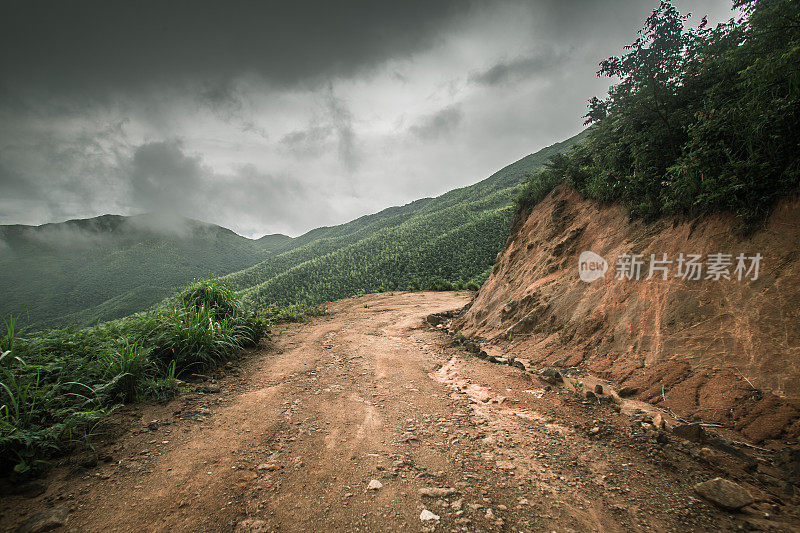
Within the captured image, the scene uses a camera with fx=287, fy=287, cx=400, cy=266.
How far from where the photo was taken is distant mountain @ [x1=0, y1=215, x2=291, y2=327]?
173 feet

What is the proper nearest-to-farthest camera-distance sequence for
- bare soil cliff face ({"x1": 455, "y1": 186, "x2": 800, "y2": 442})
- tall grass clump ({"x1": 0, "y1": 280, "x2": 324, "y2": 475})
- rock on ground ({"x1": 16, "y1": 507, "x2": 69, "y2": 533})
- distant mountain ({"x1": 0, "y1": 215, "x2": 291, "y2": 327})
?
rock on ground ({"x1": 16, "y1": 507, "x2": 69, "y2": 533})
tall grass clump ({"x1": 0, "y1": 280, "x2": 324, "y2": 475})
bare soil cliff face ({"x1": 455, "y1": 186, "x2": 800, "y2": 442})
distant mountain ({"x1": 0, "y1": 215, "x2": 291, "y2": 327})

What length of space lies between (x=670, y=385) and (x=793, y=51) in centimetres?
380

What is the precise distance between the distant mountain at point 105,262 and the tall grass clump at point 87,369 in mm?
52087

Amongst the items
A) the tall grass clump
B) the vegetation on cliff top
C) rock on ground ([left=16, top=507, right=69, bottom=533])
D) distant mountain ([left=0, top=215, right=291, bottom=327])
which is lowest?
rock on ground ([left=16, top=507, right=69, bottom=533])

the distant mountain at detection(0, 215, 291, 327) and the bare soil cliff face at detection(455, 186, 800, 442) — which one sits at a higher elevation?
the distant mountain at detection(0, 215, 291, 327)

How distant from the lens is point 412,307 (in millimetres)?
14336

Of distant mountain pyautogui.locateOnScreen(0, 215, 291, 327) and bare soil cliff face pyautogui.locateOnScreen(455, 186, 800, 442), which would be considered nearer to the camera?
bare soil cliff face pyautogui.locateOnScreen(455, 186, 800, 442)

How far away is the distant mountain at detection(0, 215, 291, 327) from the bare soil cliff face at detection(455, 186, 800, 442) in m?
56.9

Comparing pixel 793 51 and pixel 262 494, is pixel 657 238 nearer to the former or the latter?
pixel 793 51

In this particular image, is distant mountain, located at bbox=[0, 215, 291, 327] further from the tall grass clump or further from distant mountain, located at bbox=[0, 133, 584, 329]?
the tall grass clump

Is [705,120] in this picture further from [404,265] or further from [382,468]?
[404,265]

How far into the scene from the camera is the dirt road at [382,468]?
1902mm

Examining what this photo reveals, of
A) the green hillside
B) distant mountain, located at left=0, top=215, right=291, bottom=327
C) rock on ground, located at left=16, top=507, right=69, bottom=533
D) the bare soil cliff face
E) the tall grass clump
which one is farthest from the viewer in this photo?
distant mountain, located at left=0, top=215, right=291, bottom=327

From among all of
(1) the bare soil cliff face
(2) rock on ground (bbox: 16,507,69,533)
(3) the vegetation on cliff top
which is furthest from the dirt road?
(3) the vegetation on cliff top
